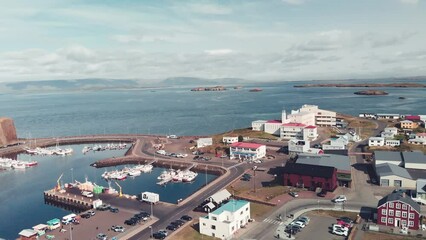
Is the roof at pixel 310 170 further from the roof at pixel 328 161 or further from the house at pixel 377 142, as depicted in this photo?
the house at pixel 377 142

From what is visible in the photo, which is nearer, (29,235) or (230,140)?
(29,235)

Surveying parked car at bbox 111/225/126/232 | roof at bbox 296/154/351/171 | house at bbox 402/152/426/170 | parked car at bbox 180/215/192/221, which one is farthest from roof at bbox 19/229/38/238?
house at bbox 402/152/426/170

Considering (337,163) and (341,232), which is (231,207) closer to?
(341,232)

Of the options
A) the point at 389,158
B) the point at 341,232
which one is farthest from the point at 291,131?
the point at 341,232

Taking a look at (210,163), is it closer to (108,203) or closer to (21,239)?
(108,203)

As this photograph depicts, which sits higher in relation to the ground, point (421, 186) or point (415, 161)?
point (415, 161)

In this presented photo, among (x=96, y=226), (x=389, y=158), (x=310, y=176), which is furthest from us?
(x=389, y=158)
